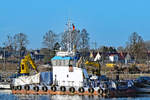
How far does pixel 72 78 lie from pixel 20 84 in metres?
9.29

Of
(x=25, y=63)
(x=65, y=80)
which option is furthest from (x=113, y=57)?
(x=65, y=80)

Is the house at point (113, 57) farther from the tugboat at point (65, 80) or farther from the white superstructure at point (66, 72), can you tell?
the white superstructure at point (66, 72)

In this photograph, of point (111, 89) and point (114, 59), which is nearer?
point (111, 89)

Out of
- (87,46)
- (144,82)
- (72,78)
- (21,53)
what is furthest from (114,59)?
(72,78)

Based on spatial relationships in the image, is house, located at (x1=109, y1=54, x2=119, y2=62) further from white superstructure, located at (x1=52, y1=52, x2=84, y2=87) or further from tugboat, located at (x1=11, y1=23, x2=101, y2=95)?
white superstructure, located at (x1=52, y1=52, x2=84, y2=87)

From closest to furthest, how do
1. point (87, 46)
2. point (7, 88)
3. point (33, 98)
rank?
1. point (33, 98)
2. point (7, 88)
3. point (87, 46)

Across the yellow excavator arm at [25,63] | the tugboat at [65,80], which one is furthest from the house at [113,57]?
the tugboat at [65,80]

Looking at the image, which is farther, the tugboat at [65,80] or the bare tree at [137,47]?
the bare tree at [137,47]

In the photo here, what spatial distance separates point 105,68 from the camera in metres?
A: 108

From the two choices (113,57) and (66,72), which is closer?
(66,72)

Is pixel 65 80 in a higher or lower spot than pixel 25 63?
lower

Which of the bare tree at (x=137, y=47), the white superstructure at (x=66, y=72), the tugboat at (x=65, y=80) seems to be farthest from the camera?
the bare tree at (x=137, y=47)

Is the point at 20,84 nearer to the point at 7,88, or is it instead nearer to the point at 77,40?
the point at 7,88

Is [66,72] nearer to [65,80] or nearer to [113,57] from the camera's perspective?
[65,80]
